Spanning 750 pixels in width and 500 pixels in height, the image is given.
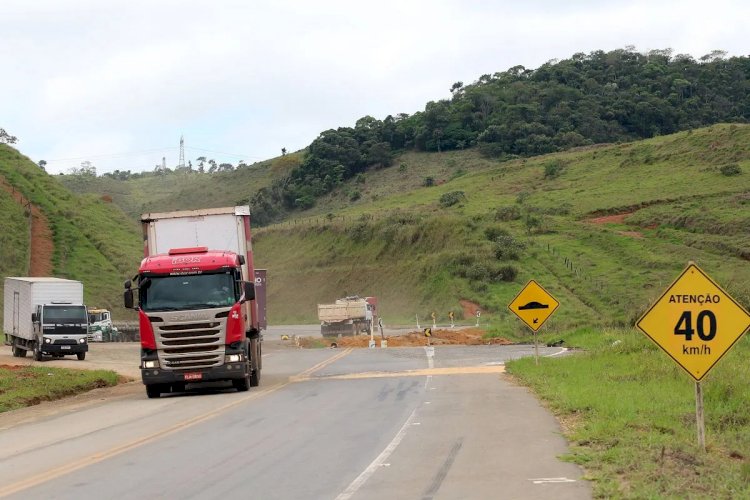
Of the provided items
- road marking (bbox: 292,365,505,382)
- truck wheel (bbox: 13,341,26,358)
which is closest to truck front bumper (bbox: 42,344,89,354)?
truck wheel (bbox: 13,341,26,358)

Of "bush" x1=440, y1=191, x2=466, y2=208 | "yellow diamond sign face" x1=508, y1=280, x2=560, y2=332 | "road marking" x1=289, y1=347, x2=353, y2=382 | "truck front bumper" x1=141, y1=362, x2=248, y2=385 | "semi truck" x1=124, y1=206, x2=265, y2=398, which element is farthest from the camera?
"bush" x1=440, y1=191, x2=466, y2=208

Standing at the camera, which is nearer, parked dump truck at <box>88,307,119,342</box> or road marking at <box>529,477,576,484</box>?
road marking at <box>529,477,576,484</box>

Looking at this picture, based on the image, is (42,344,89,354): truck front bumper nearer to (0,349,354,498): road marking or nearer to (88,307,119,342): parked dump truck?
(88,307,119,342): parked dump truck

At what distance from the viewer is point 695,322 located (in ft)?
39.4

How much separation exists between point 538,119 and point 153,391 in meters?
112

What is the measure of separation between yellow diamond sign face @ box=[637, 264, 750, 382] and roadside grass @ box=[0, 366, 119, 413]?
53.3ft

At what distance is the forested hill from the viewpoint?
417 ft

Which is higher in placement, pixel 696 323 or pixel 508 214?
pixel 508 214

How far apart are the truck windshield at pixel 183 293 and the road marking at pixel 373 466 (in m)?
7.46

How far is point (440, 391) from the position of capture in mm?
23016

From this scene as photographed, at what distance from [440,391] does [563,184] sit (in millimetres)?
76590

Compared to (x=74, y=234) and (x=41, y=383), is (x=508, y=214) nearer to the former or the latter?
(x=74, y=234)

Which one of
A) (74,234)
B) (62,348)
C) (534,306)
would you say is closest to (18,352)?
(62,348)

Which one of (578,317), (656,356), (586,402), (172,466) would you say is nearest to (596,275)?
(578,317)
